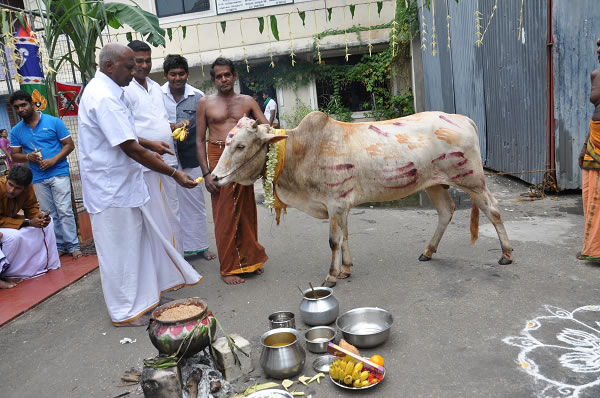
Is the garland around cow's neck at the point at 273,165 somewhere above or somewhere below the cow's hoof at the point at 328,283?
above

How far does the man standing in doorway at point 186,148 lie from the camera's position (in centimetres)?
557

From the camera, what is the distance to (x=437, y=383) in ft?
9.69

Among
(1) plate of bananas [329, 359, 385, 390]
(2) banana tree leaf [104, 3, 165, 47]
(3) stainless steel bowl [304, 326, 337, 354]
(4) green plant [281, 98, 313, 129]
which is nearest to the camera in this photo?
(1) plate of bananas [329, 359, 385, 390]

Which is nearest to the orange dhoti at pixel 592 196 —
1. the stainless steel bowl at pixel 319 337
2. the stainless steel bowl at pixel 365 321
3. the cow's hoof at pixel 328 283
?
the stainless steel bowl at pixel 365 321

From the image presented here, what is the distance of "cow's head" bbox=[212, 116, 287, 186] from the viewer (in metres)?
4.31

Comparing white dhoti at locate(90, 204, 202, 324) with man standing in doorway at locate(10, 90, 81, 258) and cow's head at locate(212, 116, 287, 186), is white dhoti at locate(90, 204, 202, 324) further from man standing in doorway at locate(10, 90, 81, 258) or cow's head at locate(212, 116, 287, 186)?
man standing in doorway at locate(10, 90, 81, 258)

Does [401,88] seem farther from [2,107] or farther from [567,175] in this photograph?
[2,107]

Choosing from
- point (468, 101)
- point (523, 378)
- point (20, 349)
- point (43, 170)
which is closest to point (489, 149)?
point (468, 101)

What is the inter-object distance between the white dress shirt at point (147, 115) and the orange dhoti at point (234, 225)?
20.6 inches

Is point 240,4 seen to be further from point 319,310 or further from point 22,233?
point 319,310

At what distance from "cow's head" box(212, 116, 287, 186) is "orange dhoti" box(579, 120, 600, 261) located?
2882 mm

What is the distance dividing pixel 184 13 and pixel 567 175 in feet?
45.3

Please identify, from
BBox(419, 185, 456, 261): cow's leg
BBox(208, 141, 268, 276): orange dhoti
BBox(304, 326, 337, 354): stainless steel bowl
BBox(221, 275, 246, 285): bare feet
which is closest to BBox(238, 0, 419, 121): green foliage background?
BBox(419, 185, 456, 261): cow's leg

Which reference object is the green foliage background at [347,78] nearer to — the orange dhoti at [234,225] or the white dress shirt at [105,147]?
the orange dhoti at [234,225]
